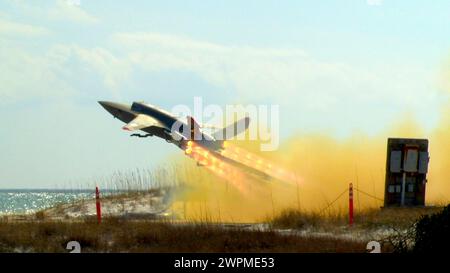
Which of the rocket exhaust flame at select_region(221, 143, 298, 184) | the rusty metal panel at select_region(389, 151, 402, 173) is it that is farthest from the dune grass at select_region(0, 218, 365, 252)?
the rocket exhaust flame at select_region(221, 143, 298, 184)

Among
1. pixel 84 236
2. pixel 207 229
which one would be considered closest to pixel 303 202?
pixel 207 229

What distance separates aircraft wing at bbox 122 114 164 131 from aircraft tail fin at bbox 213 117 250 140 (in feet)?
13.7

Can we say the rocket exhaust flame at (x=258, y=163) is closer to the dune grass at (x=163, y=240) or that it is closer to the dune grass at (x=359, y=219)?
the dune grass at (x=359, y=219)

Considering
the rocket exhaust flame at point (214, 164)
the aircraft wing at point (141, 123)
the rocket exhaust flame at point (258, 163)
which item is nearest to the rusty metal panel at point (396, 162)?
the rocket exhaust flame at point (258, 163)

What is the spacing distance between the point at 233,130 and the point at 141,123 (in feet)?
22.7

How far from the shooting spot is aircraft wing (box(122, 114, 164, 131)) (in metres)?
47.4

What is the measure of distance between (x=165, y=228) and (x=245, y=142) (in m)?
27.6

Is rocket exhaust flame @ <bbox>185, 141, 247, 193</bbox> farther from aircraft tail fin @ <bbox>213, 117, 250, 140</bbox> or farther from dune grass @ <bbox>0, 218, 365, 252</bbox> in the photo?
dune grass @ <bbox>0, 218, 365, 252</bbox>

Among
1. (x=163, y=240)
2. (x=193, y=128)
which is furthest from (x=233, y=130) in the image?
(x=163, y=240)

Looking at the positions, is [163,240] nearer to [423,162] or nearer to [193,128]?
[423,162]

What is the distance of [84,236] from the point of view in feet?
77.8

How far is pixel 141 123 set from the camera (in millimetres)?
48531

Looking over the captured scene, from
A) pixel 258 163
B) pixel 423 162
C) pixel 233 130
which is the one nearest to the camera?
pixel 423 162
